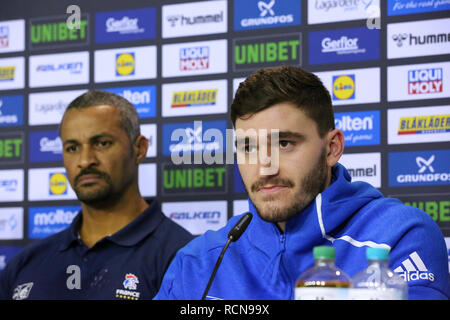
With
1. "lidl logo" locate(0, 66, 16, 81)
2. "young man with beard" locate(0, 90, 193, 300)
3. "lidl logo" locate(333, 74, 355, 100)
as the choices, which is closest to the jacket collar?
"young man with beard" locate(0, 90, 193, 300)

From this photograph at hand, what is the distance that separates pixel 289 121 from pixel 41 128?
1650 millimetres

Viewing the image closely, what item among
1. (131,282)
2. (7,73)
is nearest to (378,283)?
(131,282)

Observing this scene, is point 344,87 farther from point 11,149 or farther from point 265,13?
point 11,149

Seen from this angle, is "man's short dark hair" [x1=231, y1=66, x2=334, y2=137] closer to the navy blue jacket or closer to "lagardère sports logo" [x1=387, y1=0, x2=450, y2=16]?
the navy blue jacket

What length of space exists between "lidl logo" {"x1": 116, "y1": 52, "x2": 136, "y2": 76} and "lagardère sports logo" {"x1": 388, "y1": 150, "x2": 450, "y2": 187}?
3.79 ft

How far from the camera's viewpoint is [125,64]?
2.70m

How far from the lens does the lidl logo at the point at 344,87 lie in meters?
2.36

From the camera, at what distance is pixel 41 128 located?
278 centimetres

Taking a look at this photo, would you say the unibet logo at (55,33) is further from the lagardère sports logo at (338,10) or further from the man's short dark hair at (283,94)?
the man's short dark hair at (283,94)

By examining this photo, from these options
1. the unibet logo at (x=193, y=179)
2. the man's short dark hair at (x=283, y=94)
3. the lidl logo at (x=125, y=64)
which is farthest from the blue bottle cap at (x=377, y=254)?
the lidl logo at (x=125, y=64)

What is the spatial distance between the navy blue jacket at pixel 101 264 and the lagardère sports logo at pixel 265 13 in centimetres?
84

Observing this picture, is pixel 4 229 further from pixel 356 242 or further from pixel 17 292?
pixel 356 242

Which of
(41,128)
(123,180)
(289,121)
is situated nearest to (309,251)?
(289,121)

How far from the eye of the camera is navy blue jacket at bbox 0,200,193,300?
2.09 metres
